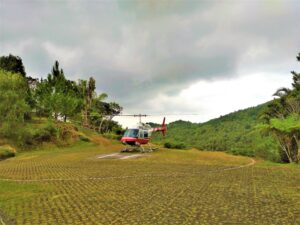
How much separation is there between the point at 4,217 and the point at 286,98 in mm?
30022

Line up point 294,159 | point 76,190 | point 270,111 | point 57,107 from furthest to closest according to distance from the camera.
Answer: point 57,107 < point 270,111 < point 294,159 < point 76,190

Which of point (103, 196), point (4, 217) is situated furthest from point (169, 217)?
point (4, 217)

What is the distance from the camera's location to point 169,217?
9.10 metres

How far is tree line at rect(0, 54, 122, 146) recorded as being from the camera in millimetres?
38594

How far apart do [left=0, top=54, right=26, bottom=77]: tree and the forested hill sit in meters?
28.8

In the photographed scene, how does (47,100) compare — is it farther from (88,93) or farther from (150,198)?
(150,198)

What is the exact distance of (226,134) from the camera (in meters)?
70.8

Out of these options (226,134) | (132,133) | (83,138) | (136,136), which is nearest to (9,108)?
(83,138)

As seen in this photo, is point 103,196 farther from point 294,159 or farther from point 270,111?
point 270,111

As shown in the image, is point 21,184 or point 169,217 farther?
point 21,184

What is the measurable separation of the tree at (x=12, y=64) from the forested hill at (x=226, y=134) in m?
28.8

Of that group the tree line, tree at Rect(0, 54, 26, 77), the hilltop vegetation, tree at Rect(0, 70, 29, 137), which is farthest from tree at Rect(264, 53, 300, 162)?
tree at Rect(0, 54, 26, 77)

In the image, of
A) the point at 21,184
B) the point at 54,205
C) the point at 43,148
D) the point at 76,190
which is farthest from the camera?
the point at 43,148

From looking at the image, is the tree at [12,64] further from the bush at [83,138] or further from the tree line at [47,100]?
the bush at [83,138]
